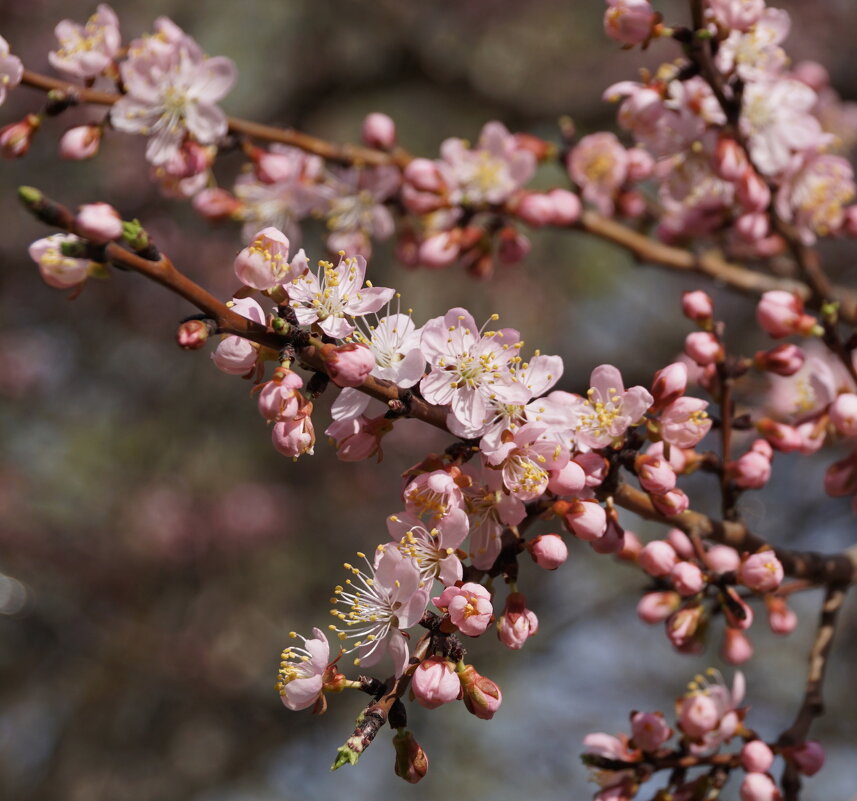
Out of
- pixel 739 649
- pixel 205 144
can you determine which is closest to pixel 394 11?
pixel 205 144

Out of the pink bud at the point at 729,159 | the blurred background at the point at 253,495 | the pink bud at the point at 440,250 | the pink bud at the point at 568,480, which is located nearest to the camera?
the pink bud at the point at 568,480

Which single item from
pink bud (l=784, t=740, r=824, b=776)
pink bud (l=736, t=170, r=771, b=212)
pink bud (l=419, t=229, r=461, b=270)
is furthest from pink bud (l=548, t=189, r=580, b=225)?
pink bud (l=784, t=740, r=824, b=776)

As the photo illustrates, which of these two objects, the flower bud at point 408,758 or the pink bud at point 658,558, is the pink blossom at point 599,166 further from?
the flower bud at point 408,758

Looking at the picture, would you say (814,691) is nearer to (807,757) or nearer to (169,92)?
(807,757)

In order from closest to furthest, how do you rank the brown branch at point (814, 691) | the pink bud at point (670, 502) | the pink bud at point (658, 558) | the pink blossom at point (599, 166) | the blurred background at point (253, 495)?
the pink bud at point (670, 502) < the pink bud at point (658, 558) < the brown branch at point (814, 691) < the pink blossom at point (599, 166) < the blurred background at point (253, 495)

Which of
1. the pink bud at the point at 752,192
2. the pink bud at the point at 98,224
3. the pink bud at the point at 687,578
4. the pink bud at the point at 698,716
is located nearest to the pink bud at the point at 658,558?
the pink bud at the point at 687,578

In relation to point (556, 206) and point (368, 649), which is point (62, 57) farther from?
point (368, 649)
